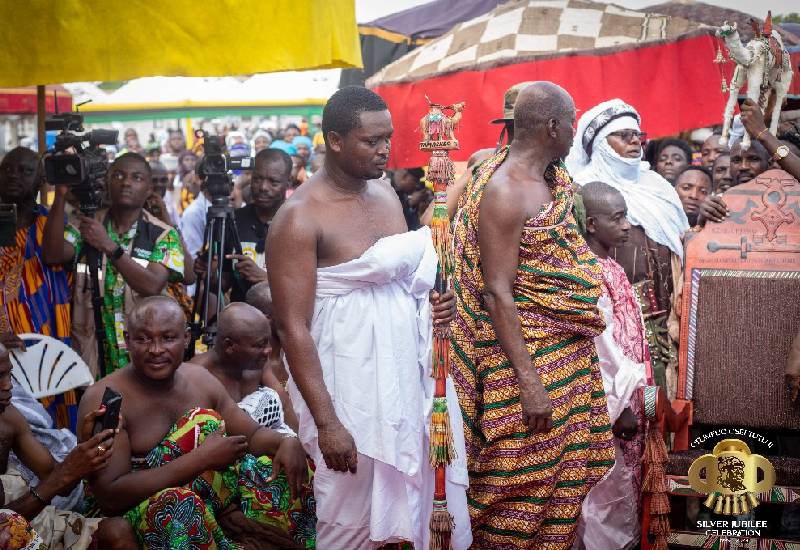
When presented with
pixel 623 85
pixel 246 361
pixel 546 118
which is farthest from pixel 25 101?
pixel 546 118

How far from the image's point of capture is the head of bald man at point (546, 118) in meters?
3.91

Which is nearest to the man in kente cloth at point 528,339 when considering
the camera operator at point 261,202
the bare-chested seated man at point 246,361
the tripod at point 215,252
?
the bare-chested seated man at point 246,361

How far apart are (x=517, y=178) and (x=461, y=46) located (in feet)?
15.2

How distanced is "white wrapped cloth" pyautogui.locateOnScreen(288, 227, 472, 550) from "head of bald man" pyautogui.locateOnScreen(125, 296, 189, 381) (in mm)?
632

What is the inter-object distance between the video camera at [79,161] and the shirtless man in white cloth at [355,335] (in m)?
2.13

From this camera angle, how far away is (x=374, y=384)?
3.47 metres

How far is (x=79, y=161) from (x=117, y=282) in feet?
2.41

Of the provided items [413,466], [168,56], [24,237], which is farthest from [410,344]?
[24,237]

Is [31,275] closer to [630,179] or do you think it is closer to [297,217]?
[297,217]

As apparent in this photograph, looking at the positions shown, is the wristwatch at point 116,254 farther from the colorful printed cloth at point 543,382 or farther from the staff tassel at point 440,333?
the staff tassel at point 440,333

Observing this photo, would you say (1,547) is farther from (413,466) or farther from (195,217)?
(195,217)

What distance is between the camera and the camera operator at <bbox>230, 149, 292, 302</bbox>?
595cm

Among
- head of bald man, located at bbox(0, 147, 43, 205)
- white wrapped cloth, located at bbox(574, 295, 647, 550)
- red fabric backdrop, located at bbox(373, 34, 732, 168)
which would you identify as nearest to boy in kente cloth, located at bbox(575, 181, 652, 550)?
white wrapped cloth, located at bbox(574, 295, 647, 550)

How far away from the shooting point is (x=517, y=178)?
12.9 ft
